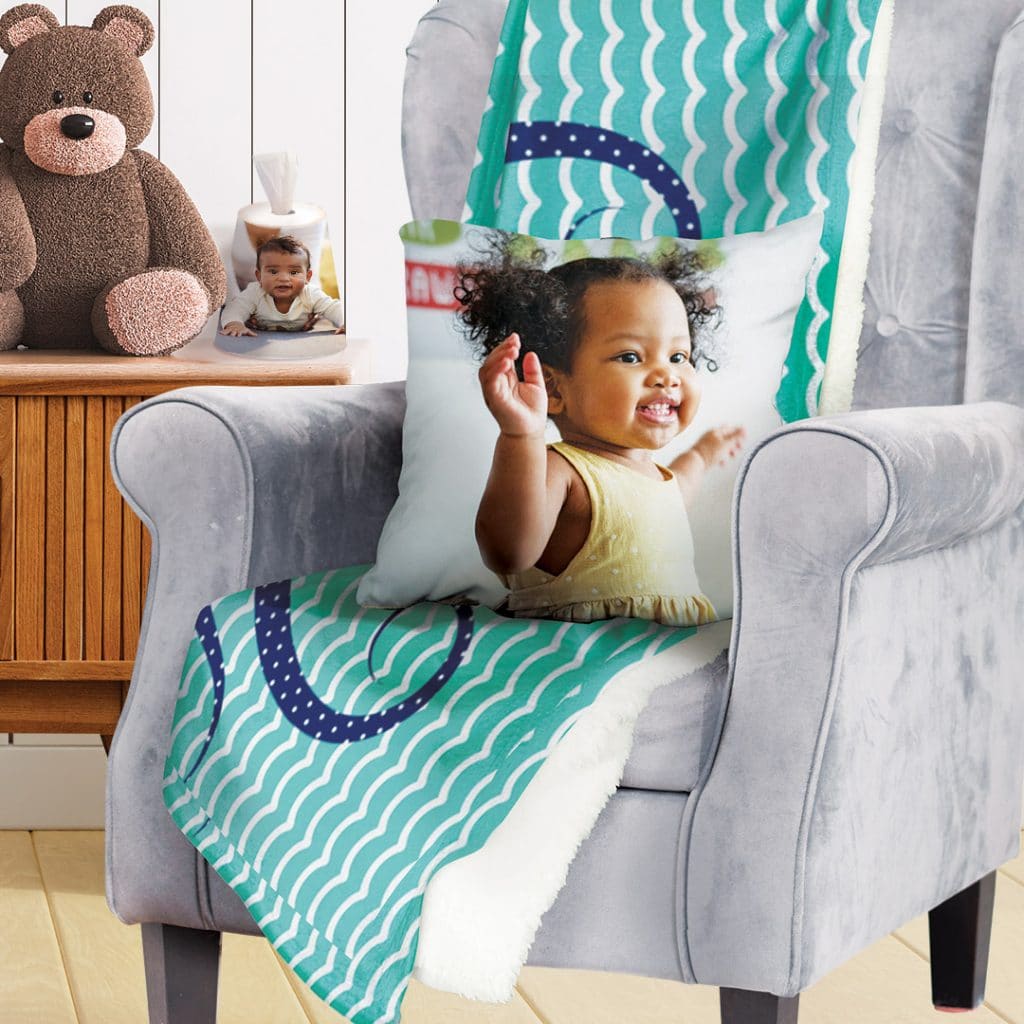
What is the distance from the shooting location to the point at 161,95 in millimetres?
2066

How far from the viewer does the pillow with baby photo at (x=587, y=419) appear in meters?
1.17

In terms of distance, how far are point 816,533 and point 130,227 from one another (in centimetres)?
123

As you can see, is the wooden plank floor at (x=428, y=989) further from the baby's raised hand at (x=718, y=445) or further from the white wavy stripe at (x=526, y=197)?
the white wavy stripe at (x=526, y=197)

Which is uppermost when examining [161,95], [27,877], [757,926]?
[161,95]

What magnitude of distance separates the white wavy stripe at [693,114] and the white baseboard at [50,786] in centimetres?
120

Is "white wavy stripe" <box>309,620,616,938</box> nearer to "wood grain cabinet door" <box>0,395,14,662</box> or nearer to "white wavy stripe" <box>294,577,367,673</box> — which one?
"white wavy stripe" <box>294,577,367,673</box>

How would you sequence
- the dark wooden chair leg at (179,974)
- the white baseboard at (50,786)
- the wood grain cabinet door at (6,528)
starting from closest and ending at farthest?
the dark wooden chair leg at (179,974), the wood grain cabinet door at (6,528), the white baseboard at (50,786)

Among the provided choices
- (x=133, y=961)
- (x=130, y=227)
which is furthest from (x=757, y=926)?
(x=130, y=227)

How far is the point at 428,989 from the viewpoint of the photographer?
154cm

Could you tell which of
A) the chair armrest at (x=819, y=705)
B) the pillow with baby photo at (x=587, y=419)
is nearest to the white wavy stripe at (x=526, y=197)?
the pillow with baby photo at (x=587, y=419)

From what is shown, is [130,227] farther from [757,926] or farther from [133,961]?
[757,926]

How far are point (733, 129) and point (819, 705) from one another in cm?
75

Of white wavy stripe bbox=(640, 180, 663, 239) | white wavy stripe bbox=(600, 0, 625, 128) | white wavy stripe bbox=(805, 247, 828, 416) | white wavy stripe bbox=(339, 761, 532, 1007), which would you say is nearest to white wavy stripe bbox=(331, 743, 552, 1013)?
white wavy stripe bbox=(339, 761, 532, 1007)

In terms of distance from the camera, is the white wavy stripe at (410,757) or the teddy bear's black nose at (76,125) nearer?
the white wavy stripe at (410,757)
